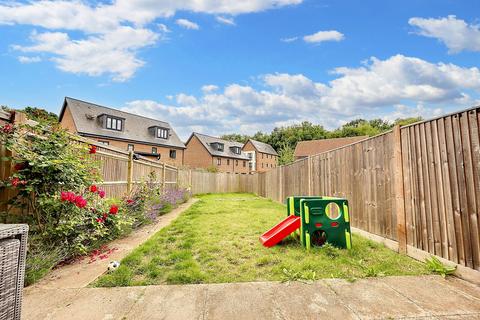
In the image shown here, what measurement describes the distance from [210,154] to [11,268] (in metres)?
30.2

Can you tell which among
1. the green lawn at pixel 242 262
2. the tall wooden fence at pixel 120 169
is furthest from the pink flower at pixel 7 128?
the green lawn at pixel 242 262

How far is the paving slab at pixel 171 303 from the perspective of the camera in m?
1.87

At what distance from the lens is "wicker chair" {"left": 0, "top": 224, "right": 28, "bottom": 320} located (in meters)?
1.30

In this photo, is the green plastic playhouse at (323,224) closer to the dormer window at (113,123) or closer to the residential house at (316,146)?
the dormer window at (113,123)

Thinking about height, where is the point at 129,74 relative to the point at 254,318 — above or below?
above

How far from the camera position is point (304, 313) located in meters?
1.90

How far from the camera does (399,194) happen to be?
135 inches

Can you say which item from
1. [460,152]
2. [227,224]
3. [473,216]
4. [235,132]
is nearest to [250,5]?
[227,224]

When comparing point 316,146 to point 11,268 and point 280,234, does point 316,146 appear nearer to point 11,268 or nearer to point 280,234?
point 280,234

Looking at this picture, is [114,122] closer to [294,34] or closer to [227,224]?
[294,34]

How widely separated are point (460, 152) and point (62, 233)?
4.97 metres

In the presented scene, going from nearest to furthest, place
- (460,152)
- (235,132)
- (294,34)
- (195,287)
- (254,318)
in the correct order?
(254,318), (195,287), (460,152), (294,34), (235,132)

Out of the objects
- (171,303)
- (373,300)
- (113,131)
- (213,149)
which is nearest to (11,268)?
(171,303)

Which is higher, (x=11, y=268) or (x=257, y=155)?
(x=257, y=155)
